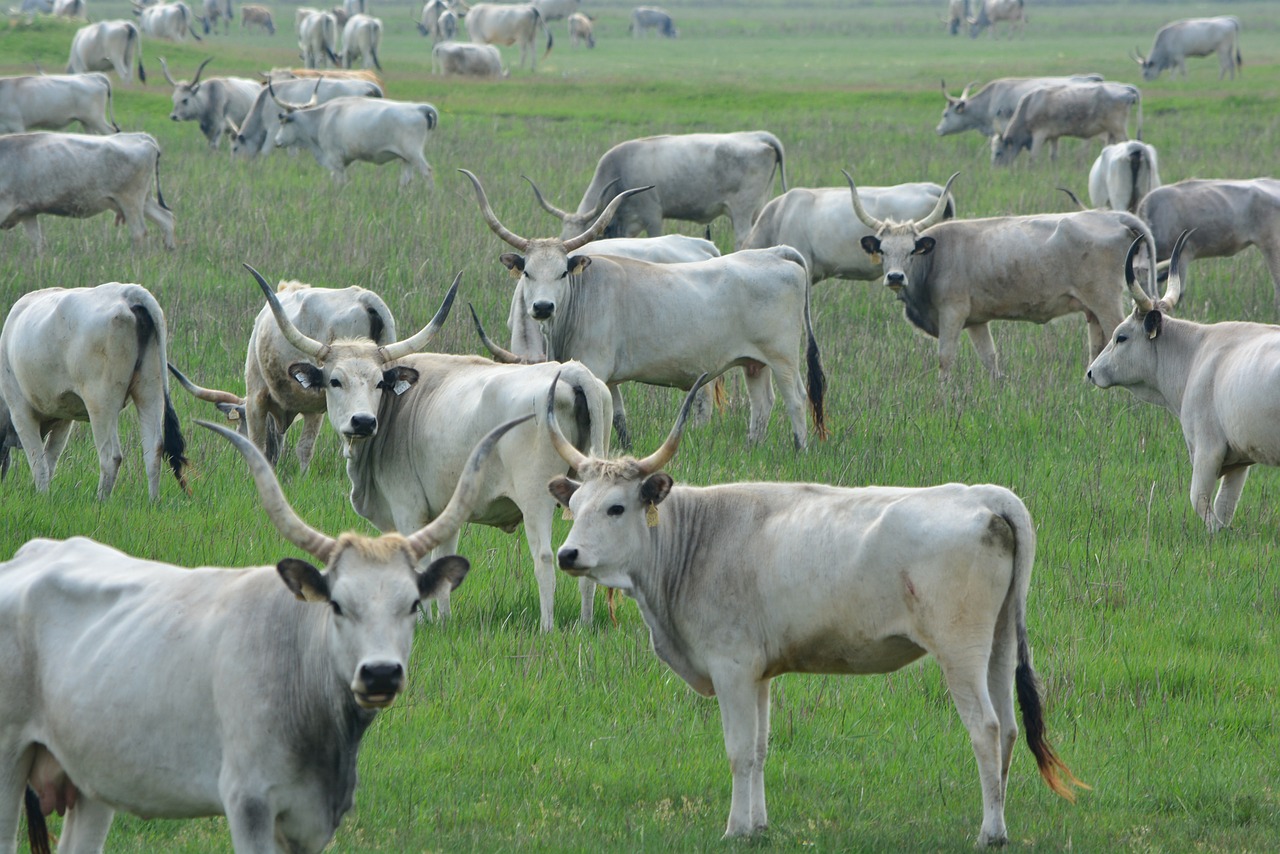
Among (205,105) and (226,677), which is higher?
(226,677)

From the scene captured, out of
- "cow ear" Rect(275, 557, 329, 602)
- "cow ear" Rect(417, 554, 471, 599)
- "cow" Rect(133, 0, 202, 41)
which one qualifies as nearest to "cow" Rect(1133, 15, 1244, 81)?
"cow" Rect(133, 0, 202, 41)

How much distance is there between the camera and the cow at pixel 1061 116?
2897 centimetres

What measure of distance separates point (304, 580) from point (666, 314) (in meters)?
7.34

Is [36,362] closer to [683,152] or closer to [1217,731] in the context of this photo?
[1217,731]

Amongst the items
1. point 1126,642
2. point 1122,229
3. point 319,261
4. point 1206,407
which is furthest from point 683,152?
point 1126,642

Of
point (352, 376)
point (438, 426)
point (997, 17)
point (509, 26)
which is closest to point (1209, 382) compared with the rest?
point (438, 426)

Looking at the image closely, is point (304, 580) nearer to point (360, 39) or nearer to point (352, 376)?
point (352, 376)

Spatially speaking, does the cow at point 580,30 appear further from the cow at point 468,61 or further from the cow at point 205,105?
the cow at point 205,105

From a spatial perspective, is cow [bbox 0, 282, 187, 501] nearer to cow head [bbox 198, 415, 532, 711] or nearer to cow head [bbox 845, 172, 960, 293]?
cow head [bbox 198, 415, 532, 711]

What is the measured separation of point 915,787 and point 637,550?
1557 millimetres

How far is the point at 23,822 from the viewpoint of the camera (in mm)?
5844

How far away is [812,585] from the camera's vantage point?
5965 mm

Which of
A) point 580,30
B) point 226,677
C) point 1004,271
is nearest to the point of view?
point 226,677

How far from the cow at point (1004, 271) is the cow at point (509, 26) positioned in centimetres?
4297
